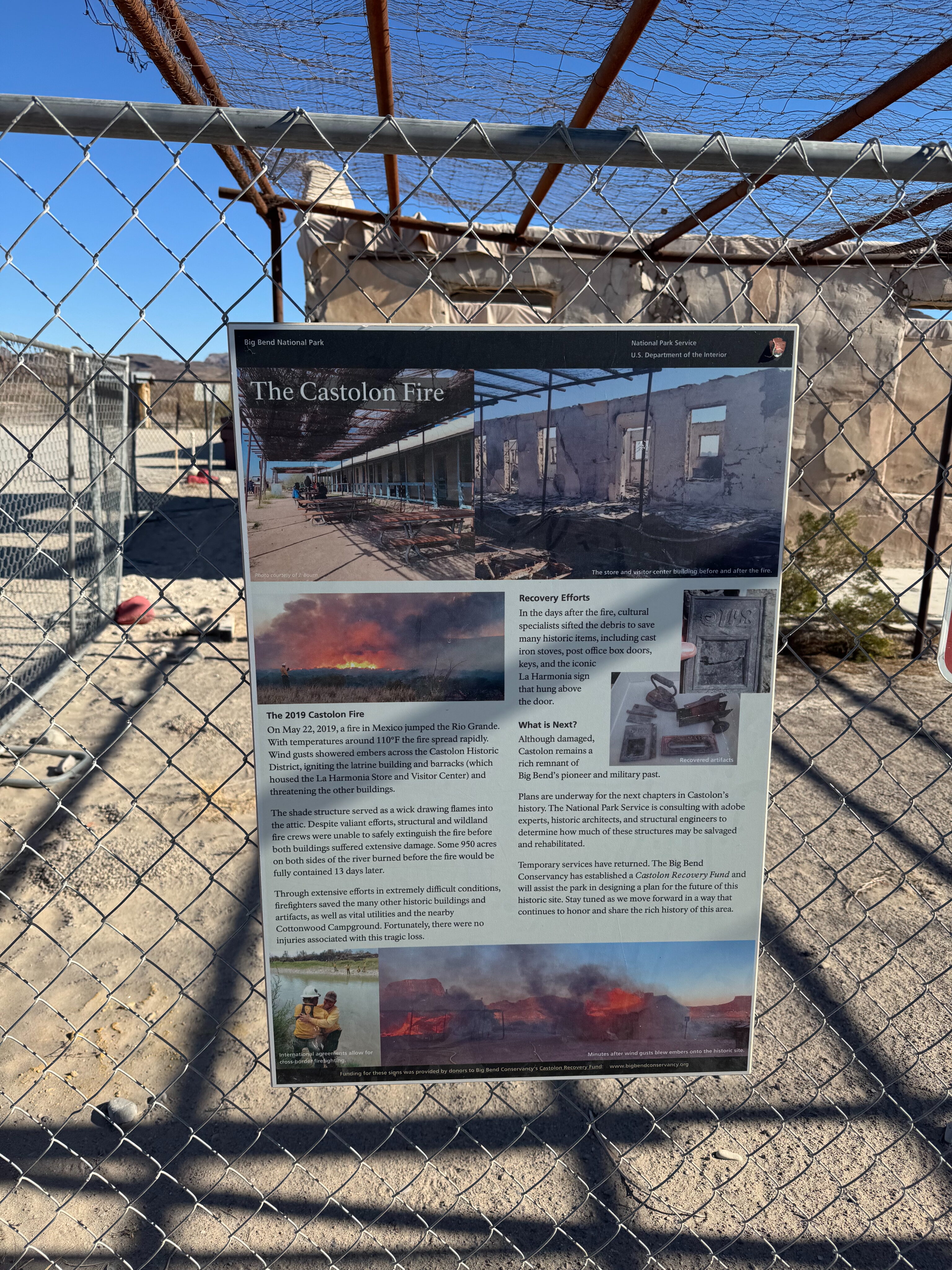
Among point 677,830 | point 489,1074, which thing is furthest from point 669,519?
point 489,1074

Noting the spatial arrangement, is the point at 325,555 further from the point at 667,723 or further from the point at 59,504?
the point at 59,504

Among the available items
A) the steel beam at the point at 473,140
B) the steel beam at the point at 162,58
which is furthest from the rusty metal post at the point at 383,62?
the steel beam at the point at 473,140

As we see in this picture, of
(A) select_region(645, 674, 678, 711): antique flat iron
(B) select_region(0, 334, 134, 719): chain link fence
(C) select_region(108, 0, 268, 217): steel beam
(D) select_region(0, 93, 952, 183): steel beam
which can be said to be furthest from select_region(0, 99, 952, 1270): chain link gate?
(B) select_region(0, 334, 134, 719): chain link fence

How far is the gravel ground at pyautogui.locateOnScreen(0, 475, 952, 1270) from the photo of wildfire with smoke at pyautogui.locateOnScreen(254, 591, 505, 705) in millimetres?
85

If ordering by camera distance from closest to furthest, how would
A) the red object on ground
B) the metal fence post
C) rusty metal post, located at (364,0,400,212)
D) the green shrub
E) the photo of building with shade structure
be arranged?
1. the photo of building with shade structure
2. rusty metal post, located at (364,0,400,212)
3. the metal fence post
4. the green shrub
5. the red object on ground

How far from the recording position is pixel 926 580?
5.81 meters

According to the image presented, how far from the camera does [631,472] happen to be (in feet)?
4.43

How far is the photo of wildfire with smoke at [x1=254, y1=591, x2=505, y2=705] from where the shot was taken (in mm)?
1374

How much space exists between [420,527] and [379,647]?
0.72 ft

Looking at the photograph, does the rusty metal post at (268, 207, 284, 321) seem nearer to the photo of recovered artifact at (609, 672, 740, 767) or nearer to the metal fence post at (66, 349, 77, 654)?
the metal fence post at (66, 349, 77, 654)

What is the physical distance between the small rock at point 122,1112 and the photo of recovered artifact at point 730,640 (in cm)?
209

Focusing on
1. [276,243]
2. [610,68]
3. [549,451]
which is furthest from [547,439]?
[276,243]

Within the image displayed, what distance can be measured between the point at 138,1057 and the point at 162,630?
16.5 feet

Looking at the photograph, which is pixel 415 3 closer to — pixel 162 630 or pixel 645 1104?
pixel 645 1104
